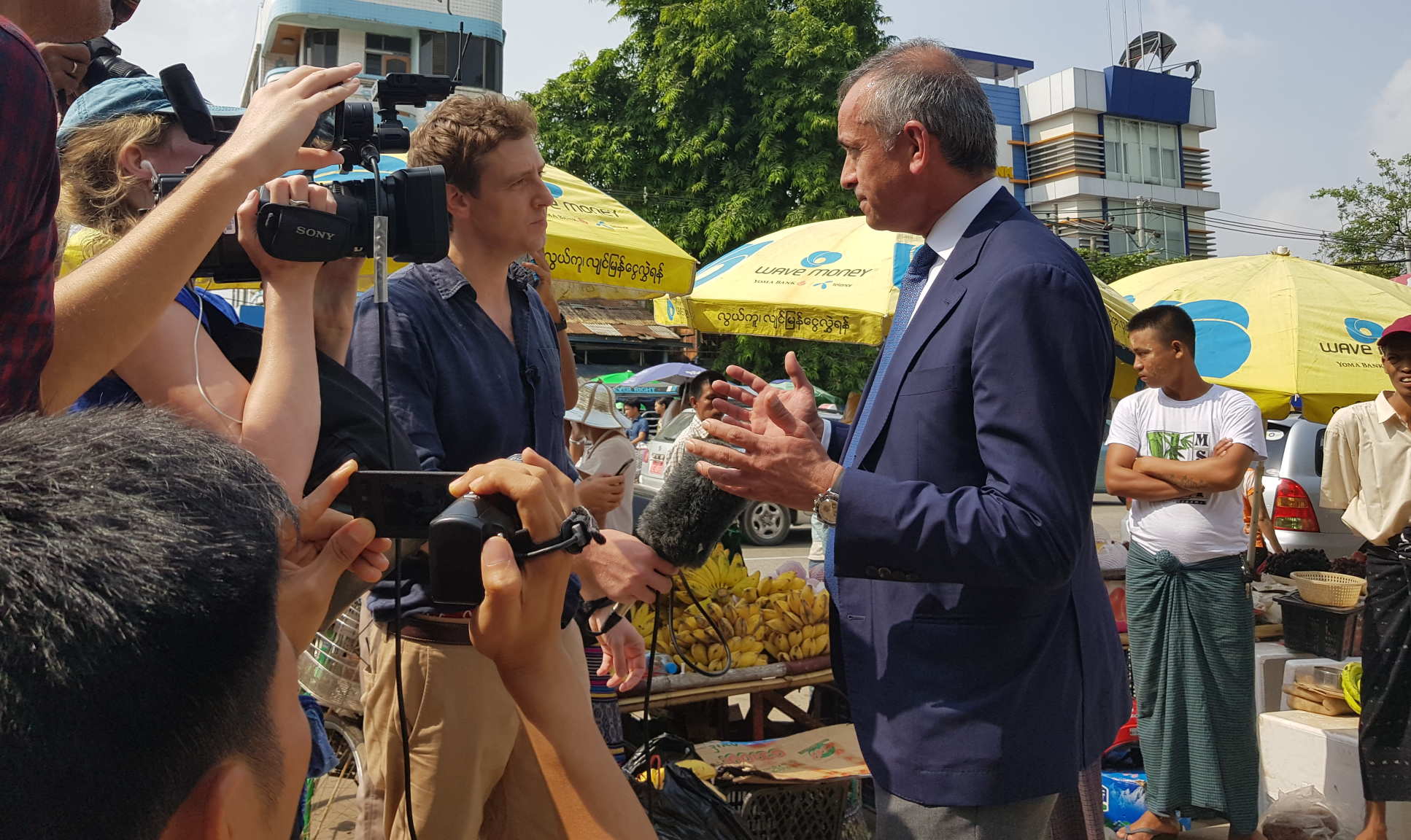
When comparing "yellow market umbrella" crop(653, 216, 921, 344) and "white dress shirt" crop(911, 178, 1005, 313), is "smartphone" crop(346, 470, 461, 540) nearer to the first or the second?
"white dress shirt" crop(911, 178, 1005, 313)

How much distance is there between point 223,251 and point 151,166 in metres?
0.29

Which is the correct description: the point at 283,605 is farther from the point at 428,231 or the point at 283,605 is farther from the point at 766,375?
the point at 766,375

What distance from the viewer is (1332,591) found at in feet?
17.7

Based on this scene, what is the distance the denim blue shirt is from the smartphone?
0.89 metres

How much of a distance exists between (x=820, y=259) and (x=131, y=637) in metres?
7.18

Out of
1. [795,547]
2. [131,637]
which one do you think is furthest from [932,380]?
[795,547]

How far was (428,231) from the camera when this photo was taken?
6.50 ft

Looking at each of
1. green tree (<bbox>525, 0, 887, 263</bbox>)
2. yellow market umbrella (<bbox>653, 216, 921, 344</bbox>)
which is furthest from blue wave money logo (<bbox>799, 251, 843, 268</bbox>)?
green tree (<bbox>525, 0, 887, 263</bbox>)

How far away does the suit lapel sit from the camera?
209 cm

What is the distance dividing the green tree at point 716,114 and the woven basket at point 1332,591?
1343 cm

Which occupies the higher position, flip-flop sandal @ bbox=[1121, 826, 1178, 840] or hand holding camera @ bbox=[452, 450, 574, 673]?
hand holding camera @ bbox=[452, 450, 574, 673]

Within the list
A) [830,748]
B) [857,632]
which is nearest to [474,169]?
[857,632]

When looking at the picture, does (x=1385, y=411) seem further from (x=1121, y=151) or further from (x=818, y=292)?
(x=1121, y=151)

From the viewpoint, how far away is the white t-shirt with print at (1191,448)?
15.5 ft
